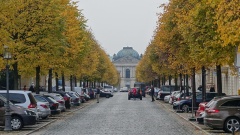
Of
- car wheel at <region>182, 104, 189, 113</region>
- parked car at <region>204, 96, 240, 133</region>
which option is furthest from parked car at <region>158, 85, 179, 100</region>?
parked car at <region>204, 96, 240, 133</region>

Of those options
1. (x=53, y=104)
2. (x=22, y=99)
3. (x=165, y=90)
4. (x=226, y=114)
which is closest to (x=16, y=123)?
(x=22, y=99)

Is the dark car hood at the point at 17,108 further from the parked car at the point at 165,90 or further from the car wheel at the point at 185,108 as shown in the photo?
the parked car at the point at 165,90

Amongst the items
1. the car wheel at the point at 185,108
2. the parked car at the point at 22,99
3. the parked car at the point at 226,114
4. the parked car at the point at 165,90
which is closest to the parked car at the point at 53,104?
the parked car at the point at 22,99

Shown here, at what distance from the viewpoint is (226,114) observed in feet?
84.1

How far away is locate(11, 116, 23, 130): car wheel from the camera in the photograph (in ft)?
91.9

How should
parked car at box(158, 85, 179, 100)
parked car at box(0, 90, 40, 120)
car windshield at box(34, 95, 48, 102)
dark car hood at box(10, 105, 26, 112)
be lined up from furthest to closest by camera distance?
1. parked car at box(158, 85, 179, 100)
2. car windshield at box(34, 95, 48, 102)
3. parked car at box(0, 90, 40, 120)
4. dark car hood at box(10, 105, 26, 112)

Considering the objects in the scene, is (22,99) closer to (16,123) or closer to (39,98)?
(16,123)

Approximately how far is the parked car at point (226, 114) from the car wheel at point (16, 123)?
8277 millimetres

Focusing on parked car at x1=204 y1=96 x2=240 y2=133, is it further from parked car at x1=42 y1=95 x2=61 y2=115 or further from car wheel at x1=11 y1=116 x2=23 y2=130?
parked car at x1=42 y1=95 x2=61 y2=115

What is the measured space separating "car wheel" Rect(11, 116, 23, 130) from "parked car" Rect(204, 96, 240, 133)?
326 inches

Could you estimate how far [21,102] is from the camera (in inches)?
1144

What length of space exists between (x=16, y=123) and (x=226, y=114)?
909 cm

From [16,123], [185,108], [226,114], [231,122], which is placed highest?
[226,114]

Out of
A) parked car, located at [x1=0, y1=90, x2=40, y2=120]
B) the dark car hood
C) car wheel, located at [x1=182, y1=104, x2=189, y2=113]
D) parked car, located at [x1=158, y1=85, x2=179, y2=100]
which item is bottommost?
car wheel, located at [x1=182, y1=104, x2=189, y2=113]
